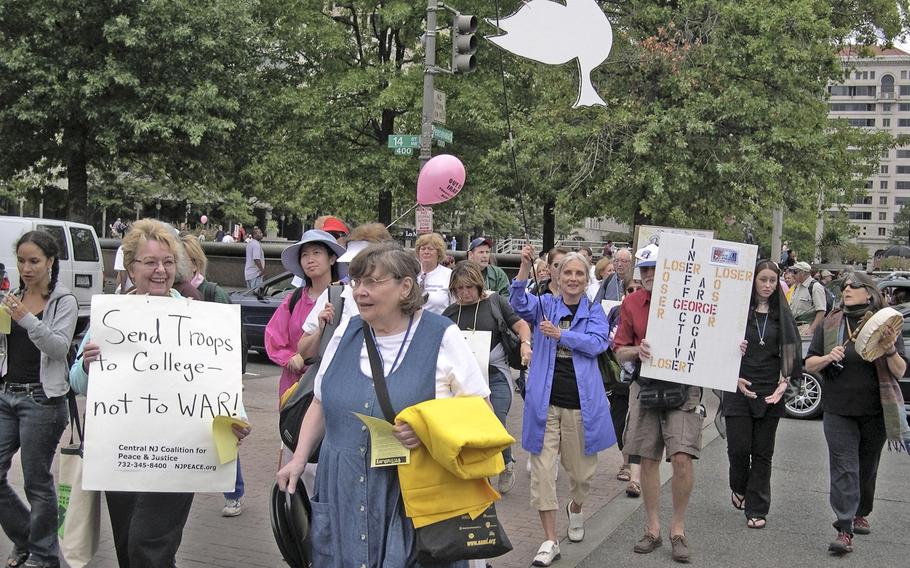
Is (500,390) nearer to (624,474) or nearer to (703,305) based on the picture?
(703,305)

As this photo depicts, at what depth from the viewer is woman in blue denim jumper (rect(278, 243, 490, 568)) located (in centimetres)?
340

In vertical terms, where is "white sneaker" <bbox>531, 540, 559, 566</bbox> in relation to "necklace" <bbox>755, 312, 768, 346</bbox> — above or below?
below

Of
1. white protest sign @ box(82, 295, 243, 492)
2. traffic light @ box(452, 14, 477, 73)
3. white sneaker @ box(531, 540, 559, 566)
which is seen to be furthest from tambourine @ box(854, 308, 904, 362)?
traffic light @ box(452, 14, 477, 73)

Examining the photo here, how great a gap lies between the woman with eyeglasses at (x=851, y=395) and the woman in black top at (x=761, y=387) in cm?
25

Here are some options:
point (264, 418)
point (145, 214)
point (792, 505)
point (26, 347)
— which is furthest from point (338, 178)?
point (145, 214)

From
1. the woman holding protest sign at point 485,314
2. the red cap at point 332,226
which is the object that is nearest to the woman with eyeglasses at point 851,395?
the woman holding protest sign at point 485,314

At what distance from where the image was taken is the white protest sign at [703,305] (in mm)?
6039

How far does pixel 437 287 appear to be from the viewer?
7324 mm

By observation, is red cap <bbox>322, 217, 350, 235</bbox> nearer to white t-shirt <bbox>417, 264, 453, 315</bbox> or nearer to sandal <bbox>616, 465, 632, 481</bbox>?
white t-shirt <bbox>417, 264, 453, 315</bbox>

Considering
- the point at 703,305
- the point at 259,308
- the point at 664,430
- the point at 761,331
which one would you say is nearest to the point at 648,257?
the point at 761,331

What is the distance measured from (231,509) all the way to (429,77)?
967 centimetres

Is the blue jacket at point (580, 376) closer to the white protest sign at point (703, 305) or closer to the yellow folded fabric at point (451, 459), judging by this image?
the white protest sign at point (703, 305)

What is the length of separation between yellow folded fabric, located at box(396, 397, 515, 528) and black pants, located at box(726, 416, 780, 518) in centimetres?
378

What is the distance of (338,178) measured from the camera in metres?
25.0
